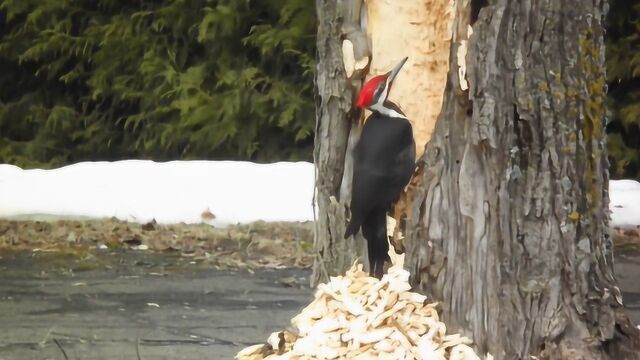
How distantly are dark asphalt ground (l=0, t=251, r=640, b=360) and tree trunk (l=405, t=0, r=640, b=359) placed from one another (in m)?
1.52

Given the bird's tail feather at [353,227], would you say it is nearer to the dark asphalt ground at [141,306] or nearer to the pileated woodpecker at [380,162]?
the pileated woodpecker at [380,162]

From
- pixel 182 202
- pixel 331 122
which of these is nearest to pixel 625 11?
pixel 182 202

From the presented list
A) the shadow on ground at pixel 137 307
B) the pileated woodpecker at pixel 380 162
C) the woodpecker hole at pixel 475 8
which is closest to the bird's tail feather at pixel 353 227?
the pileated woodpecker at pixel 380 162

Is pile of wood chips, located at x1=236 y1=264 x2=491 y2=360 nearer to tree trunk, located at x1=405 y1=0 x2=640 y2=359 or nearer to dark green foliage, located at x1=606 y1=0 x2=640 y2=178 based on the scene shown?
tree trunk, located at x1=405 y1=0 x2=640 y2=359

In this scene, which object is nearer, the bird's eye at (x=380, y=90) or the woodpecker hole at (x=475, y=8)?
the woodpecker hole at (x=475, y=8)

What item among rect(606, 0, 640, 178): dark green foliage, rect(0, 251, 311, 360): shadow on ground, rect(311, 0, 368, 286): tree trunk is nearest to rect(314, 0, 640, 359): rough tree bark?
rect(311, 0, 368, 286): tree trunk

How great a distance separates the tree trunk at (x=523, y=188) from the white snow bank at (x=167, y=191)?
14.1 feet

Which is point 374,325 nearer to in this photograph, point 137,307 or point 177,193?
point 137,307

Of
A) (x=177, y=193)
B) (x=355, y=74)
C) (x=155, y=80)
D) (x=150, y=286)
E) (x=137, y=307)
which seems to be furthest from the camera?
(x=155, y=80)

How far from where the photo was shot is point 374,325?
2.99 meters

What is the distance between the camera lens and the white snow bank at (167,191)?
7301 millimetres

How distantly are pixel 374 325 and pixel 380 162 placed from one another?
45 centimetres

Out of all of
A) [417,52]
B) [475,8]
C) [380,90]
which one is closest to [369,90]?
[380,90]

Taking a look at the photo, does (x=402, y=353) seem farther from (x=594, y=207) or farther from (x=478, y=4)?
(x=478, y=4)
